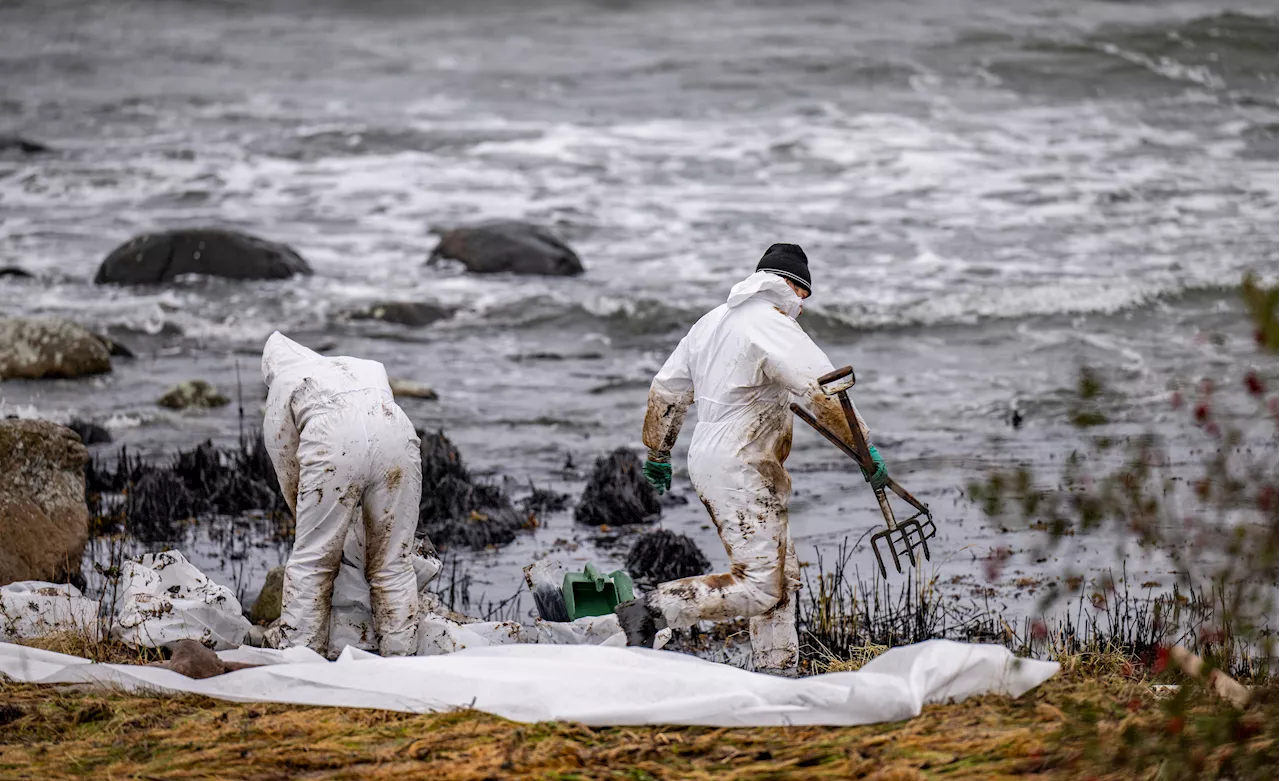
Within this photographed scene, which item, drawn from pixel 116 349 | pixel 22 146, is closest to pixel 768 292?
pixel 116 349

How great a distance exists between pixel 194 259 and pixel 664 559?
12.1 metres

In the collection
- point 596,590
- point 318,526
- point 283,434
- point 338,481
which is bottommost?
point 596,590

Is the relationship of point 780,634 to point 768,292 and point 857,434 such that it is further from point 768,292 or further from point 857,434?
point 768,292

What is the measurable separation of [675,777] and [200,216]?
64.5ft

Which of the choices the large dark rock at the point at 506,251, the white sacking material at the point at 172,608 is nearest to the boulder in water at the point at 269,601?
the white sacking material at the point at 172,608

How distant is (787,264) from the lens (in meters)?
6.75

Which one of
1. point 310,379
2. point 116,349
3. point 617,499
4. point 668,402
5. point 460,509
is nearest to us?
point 310,379

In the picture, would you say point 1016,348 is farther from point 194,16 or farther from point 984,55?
point 194,16

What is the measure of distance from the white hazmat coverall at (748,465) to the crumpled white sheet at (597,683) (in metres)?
1.04

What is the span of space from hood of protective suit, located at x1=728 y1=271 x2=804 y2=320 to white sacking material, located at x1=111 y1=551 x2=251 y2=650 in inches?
112

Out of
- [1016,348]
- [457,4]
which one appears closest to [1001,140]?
[1016,348]

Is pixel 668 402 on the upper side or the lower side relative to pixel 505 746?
upper

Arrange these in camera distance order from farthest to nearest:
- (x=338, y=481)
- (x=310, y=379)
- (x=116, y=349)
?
(x=116, y=349) → (x=310, y=379) → (x=338, y=481)

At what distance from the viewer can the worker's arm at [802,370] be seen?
6258 millimetres
